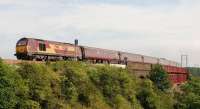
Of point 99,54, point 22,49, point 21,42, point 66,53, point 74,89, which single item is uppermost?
point 21,42

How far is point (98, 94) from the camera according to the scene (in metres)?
46.0

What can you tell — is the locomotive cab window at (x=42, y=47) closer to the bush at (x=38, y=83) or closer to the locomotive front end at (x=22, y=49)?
the locomotive front end at (x=22, y=49)

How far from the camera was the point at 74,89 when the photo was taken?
1613 inches

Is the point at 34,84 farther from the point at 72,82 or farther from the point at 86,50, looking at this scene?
the point at 86,50

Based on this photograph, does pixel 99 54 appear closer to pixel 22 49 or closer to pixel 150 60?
pixel 22 49

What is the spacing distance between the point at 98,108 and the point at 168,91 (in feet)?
80.1

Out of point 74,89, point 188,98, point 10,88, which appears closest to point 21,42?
point 74,89

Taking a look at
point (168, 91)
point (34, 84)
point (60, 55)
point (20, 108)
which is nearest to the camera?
point (20, 108)

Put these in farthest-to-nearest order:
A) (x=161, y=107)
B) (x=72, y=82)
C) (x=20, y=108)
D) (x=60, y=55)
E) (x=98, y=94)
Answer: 1. (x=161, y=107)
2. (x=60, y=55)
3. (x=98, y=94)
4. (x=72, y=82)
5. (x=20, y=108)

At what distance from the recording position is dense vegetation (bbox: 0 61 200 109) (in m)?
34.1

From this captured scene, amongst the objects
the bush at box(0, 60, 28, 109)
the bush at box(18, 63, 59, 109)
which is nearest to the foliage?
the bush at box(18, 63, 59, 109)

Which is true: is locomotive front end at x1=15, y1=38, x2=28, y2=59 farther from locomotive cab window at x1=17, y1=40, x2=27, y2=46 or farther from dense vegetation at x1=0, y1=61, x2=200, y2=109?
dense vegetation at x1=0, y1=61, x2=200, y2=109

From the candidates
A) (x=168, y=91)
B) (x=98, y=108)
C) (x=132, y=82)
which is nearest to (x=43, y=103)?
(x=98, y=108)

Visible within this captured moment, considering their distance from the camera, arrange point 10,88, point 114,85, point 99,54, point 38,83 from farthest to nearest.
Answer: point 99,54 < point 114,85 < point 38,83 < point 10,88
